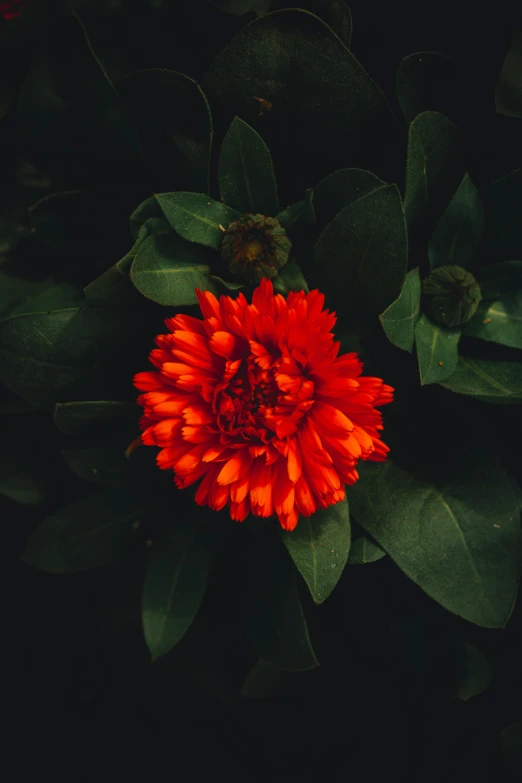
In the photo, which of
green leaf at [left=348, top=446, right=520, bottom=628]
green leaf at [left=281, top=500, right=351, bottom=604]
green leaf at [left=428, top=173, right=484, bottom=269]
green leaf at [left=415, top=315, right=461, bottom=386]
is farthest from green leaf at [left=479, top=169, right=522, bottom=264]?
green leaf at [left=281, top=500, right=351, bottom=604]

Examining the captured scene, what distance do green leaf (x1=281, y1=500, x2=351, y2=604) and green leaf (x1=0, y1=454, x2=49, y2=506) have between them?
1.37 feet

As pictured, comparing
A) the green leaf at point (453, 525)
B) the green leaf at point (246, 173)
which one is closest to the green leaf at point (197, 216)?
the green leaf at point (246, 173)

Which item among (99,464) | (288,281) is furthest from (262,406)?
(99,464)

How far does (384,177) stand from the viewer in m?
0.80

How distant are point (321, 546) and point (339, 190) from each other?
0.40 metres

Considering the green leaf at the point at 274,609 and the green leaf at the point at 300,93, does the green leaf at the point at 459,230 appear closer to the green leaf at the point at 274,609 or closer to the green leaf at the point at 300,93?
the green leaf at the point at 300,93

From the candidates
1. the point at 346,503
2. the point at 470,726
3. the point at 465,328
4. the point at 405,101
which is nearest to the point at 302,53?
the point at 405,101

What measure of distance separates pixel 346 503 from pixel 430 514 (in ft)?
0.34

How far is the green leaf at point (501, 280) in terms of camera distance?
2.47ft

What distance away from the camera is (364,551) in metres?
Answer: 0.76

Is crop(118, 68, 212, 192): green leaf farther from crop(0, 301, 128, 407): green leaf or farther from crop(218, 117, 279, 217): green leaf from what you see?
crop(0, 301, 128, 407): green leaf

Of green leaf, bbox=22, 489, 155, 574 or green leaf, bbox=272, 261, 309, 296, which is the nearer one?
green leaf, bbox=272, 261, 309, 296

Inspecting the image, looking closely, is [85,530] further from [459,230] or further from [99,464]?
[459,230]

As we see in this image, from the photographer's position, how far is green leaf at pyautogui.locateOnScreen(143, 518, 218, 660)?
78cm
